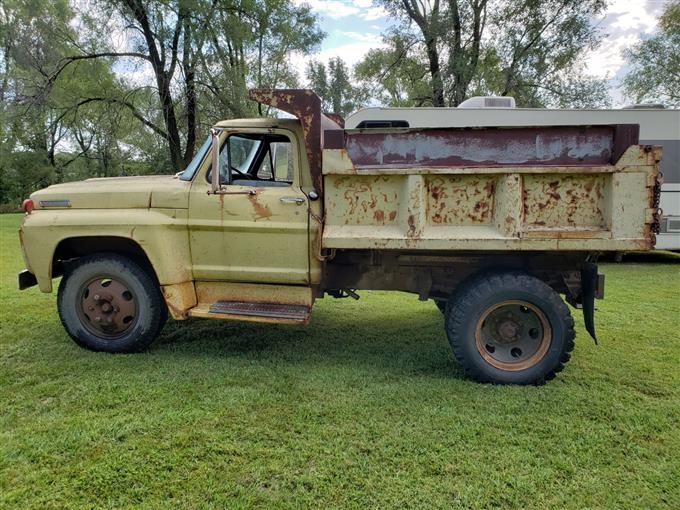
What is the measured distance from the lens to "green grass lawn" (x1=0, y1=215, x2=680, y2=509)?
2.25 m

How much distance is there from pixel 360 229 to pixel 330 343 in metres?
1.41

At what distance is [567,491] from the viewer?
7.45ft

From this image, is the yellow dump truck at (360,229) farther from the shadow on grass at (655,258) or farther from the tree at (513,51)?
the tree at (513,51)

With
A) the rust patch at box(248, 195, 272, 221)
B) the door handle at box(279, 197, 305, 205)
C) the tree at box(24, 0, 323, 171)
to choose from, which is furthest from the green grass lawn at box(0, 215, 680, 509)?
the tree at box(24, 0, 323, 171)

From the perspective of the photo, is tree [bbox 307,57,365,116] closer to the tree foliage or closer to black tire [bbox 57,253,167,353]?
the tree foliage

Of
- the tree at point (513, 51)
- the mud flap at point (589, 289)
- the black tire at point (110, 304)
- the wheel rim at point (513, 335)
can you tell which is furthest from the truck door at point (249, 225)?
the tree at point (513, 51)

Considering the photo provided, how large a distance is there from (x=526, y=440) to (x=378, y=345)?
190 cm

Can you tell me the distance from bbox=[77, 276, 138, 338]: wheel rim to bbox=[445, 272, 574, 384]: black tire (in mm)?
2782

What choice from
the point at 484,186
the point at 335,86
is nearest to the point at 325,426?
the point at 484,186

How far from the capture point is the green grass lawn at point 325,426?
7.37 feet

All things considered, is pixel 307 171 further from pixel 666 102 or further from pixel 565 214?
pixel 666 102

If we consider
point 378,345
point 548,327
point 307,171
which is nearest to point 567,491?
point 548,327

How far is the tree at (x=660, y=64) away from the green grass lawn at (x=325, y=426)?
19637mm

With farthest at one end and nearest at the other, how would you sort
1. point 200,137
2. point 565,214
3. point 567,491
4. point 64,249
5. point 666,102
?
point 666,102
point 200,137
point 64,249
point 565,214
point 567,491
